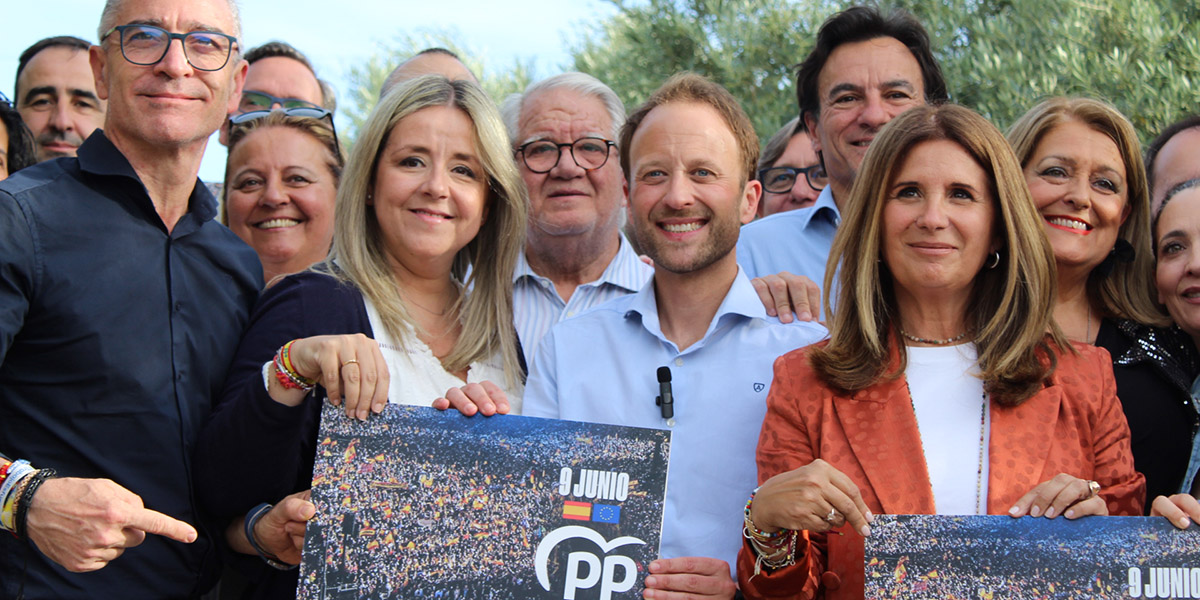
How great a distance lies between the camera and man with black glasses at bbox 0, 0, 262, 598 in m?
2.73

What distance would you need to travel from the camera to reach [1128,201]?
12.5 ft

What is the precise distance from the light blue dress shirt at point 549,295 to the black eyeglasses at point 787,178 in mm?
2017

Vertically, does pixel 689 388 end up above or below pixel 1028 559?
above

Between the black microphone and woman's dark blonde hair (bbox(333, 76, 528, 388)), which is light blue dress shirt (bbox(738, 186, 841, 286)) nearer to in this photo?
woman's dark blonde hair (bbox(333, 76, 528, 388))

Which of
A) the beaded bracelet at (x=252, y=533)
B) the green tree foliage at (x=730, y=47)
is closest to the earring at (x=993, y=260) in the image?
the beaded bracelet at (x=252, y=533)

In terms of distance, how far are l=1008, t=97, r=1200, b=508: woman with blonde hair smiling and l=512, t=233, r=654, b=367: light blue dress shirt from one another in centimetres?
183

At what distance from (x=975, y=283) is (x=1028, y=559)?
1016 millimetres

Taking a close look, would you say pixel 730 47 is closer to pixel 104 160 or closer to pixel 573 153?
pixel 573 153

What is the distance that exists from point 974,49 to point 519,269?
9992 millimetres

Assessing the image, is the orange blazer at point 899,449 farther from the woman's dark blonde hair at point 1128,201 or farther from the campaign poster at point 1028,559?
the woman's dark blonde hair at point 1128,201

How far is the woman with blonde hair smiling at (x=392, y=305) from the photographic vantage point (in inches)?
119

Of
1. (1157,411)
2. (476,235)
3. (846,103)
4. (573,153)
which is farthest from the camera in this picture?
(846,103)

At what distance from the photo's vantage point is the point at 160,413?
311 centimetres

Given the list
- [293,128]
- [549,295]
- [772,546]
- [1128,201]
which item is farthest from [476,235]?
[1128,201]
